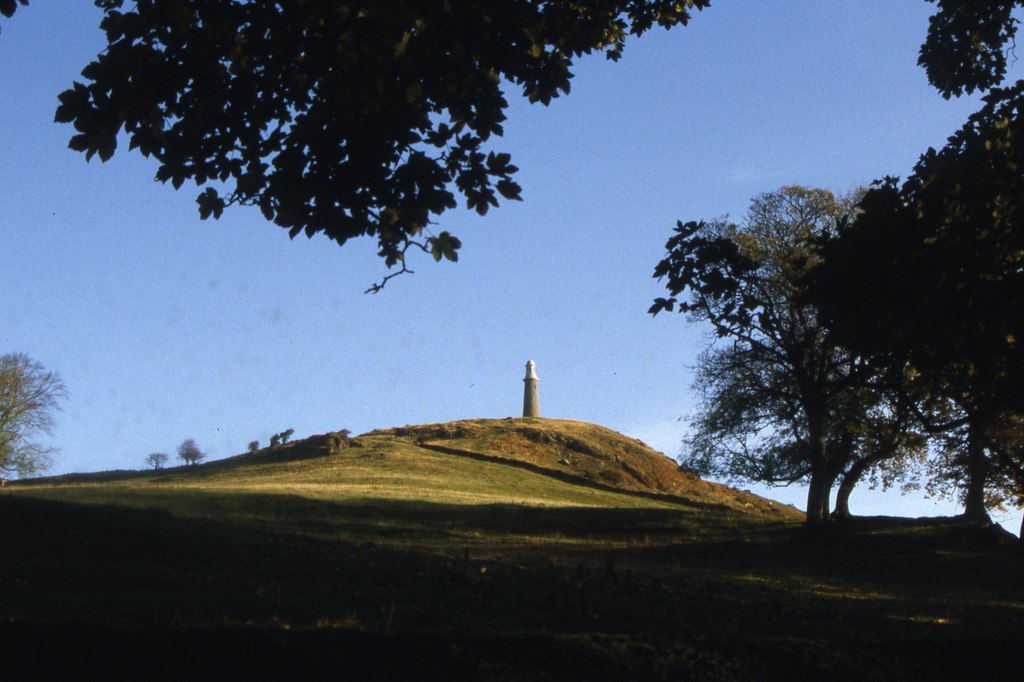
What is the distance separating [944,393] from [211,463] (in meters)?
41.4

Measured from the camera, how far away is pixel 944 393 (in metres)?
22.4

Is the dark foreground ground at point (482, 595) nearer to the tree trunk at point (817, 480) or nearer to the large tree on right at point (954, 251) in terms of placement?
the tree trunk at point (817, 480)

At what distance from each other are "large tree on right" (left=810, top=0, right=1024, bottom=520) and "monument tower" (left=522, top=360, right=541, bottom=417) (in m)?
51.1

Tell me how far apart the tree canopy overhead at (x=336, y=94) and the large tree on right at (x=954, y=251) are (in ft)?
28.6

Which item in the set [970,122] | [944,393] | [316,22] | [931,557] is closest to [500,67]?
[316,22]

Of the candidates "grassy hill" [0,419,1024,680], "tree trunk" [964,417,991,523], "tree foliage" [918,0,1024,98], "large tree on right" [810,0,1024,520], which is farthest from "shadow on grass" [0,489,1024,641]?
"tree foliage" [918,0,1024,98]

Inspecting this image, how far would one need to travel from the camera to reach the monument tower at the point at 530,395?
70.3 m

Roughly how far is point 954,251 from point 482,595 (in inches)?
377

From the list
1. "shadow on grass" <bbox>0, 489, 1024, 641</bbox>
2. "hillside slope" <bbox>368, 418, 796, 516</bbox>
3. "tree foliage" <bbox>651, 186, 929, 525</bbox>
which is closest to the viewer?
"shadow on grass" <bbox>0, 489, 1024, 641</bbox>

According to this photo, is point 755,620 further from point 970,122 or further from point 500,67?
point 970,122

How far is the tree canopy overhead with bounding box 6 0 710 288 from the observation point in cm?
940

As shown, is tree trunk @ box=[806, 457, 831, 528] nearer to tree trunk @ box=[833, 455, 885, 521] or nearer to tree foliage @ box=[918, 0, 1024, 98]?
tree trunk @ box=[833, 455, 885, 521]

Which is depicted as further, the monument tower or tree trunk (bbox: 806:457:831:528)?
the monument tower

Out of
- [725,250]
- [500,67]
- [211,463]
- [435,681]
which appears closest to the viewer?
[435,681]
